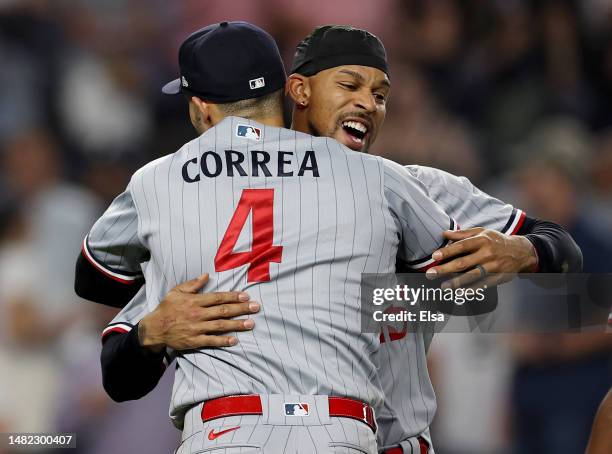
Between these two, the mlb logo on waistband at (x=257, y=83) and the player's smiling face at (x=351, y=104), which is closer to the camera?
the mlb logo on waistband at (x=257, y=83)

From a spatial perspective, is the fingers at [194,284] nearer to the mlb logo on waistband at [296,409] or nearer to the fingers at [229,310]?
the fingers at [229,310]

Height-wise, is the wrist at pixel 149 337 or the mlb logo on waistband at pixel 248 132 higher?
the mlb logo on waistband at pixel 248 132

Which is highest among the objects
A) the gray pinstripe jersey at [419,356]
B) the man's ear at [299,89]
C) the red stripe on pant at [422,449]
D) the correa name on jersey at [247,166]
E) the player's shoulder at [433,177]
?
the man's ear at [299,89]

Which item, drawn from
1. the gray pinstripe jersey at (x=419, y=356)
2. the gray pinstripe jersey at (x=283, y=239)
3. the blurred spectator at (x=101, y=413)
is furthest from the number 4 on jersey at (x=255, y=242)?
the blurred spectator at (x=101, y=413)

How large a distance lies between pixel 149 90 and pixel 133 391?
3.73 meters

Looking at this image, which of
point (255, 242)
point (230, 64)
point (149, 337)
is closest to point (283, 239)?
point (255, 242)

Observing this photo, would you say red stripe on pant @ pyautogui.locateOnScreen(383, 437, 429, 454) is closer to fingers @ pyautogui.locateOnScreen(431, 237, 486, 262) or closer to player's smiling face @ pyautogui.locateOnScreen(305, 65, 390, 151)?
fingers @ pyautogui.locateOnScreen(431, 237, 486, 262)

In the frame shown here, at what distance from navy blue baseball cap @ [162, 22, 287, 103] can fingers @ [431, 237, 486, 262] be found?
0.61 metres

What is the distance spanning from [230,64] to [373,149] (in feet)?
9.95

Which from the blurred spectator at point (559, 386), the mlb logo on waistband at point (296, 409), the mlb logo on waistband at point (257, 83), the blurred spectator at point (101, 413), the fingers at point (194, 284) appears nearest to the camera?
the mlb logo on waistband at point (296, 409)

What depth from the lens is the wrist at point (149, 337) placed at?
2504mm

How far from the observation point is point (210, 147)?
254cm

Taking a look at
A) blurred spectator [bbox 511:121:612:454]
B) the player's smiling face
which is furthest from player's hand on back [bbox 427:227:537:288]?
blurred spectator [bbox 511:121:612:454]

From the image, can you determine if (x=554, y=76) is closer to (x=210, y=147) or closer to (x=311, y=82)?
(x=311, y=82)
